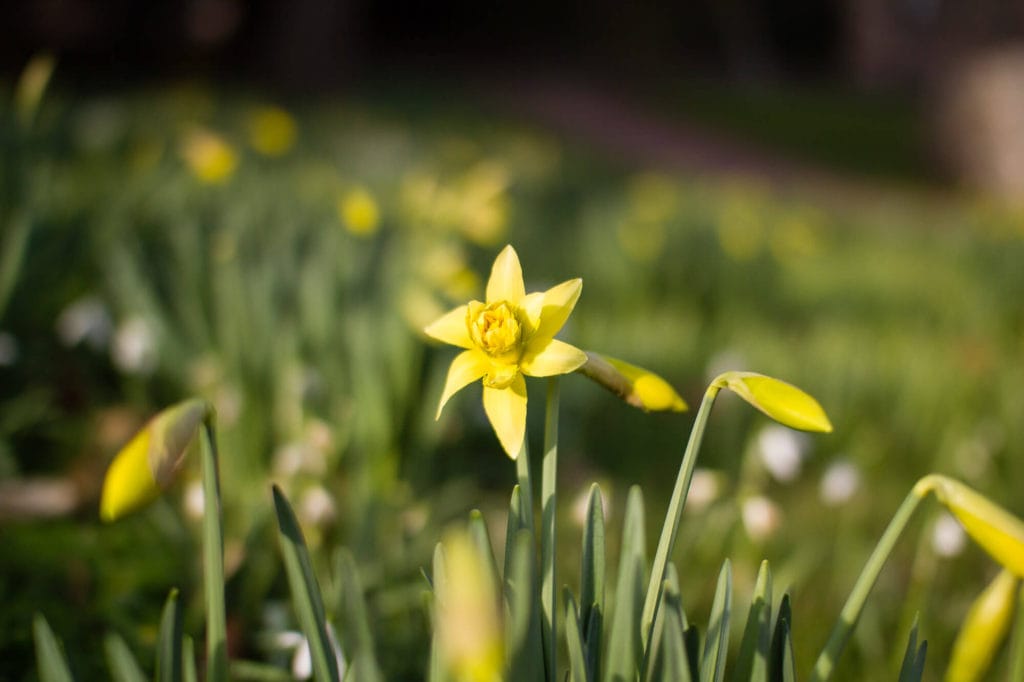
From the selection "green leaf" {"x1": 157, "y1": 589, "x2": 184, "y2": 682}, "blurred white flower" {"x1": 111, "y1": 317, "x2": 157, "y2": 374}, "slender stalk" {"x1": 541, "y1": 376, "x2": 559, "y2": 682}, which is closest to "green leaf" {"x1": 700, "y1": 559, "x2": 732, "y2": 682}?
"slender stalk" {"x1": 541, "y1": 376, "x2": 559, "y2": 682}

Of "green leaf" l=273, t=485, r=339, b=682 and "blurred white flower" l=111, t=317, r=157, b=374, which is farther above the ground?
"green leaf" l=273, t=485, r=339, b=682

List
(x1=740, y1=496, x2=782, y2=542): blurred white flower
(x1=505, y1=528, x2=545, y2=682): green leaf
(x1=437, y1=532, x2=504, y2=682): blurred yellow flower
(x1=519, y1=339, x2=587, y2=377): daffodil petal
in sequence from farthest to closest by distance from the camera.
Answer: (x1=740, y1=496, x2=782, y2=542): blurred white flower < (x1=519, y1=339, x2=587, y2=377): daffodil petal < (x1=505, y1=528, x2=545, y2=682): green leaf < (x1=437, y1=532, x2=504, y2=682): blurred yellow flower

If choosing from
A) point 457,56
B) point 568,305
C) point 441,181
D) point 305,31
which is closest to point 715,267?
point 441,181

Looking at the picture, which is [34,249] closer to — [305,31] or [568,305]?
[568,305]

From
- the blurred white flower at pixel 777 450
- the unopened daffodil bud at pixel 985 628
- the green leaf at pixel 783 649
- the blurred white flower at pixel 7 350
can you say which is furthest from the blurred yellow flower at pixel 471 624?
the blurred white flower at pixel 7 350

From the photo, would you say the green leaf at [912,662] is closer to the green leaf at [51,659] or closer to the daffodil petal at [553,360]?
the daffodil petal at [553,360]

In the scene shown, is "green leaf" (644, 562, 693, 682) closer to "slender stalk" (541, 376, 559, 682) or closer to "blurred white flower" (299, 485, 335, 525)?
"slender stalk" (541, 376, 559, 682)

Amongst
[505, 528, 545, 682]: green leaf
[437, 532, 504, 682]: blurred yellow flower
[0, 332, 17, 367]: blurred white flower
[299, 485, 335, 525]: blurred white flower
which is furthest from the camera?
[0, 332, 17, 367]: blurred white flower
